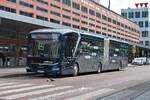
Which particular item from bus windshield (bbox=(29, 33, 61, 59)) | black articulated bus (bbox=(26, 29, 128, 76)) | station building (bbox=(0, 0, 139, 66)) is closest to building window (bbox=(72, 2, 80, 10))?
station building (bbox=(0, 0, 139, 66))

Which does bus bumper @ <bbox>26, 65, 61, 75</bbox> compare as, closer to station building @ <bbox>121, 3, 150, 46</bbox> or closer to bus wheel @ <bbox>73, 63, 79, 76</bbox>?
bus wheel @ <bbox>73, 63, 79, 76</bbox>

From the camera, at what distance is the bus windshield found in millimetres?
26656

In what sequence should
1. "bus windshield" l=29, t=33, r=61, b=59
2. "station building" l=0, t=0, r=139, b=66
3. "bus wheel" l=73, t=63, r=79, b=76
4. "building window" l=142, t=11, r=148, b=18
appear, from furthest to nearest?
1. "building window" l=142, t=11, r=148, b=18
2. "station building" l=0, t=0, r=139, b=66
3. "bus wheel" l=73, t=63, r=79, b=76
4. "bus windshield" l=29, t=33, r=61, b=59

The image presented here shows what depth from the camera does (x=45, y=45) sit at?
26.9m

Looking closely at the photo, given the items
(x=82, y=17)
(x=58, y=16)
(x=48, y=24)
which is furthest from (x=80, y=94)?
(x=82, y=17)

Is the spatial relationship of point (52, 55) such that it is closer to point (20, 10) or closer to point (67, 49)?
point (67, 49)

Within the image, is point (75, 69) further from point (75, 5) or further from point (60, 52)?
point (75, 5)

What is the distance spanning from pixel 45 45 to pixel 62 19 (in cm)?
8690

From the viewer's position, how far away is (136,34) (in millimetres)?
153375

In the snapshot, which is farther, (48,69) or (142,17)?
(142,17)

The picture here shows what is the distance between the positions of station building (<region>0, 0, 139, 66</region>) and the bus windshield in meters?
11.2

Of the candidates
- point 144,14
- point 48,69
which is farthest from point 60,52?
point 144,14

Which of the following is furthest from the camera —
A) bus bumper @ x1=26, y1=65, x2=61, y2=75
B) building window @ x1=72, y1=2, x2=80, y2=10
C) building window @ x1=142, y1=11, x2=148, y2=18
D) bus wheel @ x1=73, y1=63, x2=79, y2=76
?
building window @ x1=142, y1=11, x2=148, y2=18

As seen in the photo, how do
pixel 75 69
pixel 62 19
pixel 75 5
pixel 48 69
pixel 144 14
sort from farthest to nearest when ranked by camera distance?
pixel 144 14 → pixel 75 5 → pixel 62 19 → pixel 75 69 → pixel 48 69
